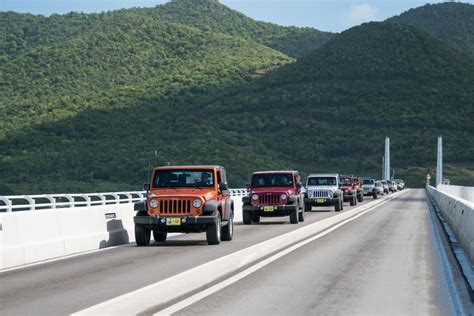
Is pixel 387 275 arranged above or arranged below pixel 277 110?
below

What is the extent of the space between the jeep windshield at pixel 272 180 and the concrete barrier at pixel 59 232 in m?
10.1

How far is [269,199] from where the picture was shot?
34938 millimetres

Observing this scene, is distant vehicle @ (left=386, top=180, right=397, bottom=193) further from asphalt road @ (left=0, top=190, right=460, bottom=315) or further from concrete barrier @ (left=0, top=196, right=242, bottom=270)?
asphalt road @ (left=0, top=190, right=460, bottom=315)

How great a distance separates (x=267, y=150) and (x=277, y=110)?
29.1m

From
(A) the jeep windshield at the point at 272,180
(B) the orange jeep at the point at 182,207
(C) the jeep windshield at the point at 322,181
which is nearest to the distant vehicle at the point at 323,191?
(C) the jeep windshield at the point at 322,181

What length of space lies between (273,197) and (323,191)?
12861mm

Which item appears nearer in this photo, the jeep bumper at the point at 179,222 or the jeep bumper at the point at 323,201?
the jeep bumper at the point at 179,222

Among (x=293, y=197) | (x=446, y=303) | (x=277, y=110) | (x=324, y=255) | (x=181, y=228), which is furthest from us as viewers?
(x=277, y=110)

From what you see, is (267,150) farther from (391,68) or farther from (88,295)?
(88,295)

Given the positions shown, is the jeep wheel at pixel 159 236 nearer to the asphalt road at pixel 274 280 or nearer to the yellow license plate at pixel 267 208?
the asphalt road at pixel 274 280

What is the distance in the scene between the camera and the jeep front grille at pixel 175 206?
2334 cm

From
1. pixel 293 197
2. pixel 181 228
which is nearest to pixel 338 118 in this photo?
pixel 293 197

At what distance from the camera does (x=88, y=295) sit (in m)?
12.8

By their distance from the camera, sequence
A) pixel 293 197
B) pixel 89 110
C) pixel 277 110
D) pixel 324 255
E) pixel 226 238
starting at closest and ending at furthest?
pixel 324 255 → pixel 226 238 → pixel 293 197 → pixel 89 110 → pixel 277 110
